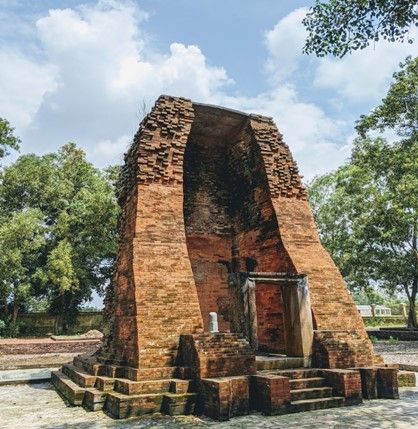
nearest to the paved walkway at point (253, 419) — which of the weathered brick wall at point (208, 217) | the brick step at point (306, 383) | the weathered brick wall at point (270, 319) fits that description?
the brick step at point (306, 383)

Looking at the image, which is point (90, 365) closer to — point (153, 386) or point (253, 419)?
point (153, 386)

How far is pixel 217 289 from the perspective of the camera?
10.3 meters

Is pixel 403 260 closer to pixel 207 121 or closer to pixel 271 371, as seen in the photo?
pixel 207 121

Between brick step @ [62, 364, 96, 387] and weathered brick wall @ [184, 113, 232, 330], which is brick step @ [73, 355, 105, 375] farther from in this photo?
weathered brick wall @ [184, 113, 232, 330]

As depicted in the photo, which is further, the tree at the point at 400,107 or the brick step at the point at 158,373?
the tree at the point at 400,107

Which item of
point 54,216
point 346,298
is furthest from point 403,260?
point 54,216

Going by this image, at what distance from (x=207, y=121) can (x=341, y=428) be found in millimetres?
7342

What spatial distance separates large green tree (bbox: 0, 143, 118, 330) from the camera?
25.6 metres

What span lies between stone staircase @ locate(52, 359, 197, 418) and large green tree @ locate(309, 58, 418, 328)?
44.7ft

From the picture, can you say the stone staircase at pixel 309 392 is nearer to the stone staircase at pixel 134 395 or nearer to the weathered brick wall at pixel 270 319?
the stone staircase at pixel 134 395

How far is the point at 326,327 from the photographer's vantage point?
24.6 ft

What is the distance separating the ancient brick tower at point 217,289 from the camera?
5938 mm

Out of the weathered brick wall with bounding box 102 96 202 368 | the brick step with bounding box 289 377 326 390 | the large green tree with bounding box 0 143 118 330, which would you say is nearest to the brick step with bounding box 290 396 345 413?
the brick step with bounding box 289 377 326 390

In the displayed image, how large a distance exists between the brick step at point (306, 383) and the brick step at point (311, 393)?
9cm
